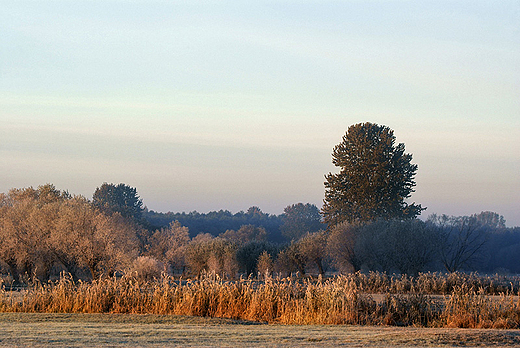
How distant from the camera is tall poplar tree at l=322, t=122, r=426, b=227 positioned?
6359 cm

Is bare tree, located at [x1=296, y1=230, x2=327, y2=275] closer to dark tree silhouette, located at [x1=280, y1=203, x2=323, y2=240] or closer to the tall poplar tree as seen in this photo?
the tall poplar tree

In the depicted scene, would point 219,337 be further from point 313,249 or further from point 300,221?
point 300,221

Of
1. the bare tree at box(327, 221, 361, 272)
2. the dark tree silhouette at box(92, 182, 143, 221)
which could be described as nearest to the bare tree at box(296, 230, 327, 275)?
the bare tree at box(327, 221, 361, 272)

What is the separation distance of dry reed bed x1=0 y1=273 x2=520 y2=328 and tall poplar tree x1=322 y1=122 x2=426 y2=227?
44863mm

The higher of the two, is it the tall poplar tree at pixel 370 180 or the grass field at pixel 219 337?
the tall poplar tree at pixel 370 180

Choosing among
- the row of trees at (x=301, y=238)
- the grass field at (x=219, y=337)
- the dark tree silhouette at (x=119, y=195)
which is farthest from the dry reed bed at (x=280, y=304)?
the dark tree silhouette at (x=119, y=195)

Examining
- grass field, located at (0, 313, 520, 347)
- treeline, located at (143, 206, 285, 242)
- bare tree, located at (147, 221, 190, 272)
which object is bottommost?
grass field, located at (0, 313, 520, 347)

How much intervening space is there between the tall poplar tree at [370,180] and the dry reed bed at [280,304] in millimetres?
44863

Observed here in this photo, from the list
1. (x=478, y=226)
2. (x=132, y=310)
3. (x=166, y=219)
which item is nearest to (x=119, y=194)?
(x=166, y=219)

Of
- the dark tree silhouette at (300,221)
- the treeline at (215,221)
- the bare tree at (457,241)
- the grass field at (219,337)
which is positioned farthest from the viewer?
the treeline at (215,221)

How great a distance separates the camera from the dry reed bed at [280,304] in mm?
15906

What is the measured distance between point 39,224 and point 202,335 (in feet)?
126

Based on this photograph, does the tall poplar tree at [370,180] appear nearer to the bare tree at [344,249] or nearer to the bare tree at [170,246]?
the bare tree at [344,249]

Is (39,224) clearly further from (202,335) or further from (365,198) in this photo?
(202,335)
